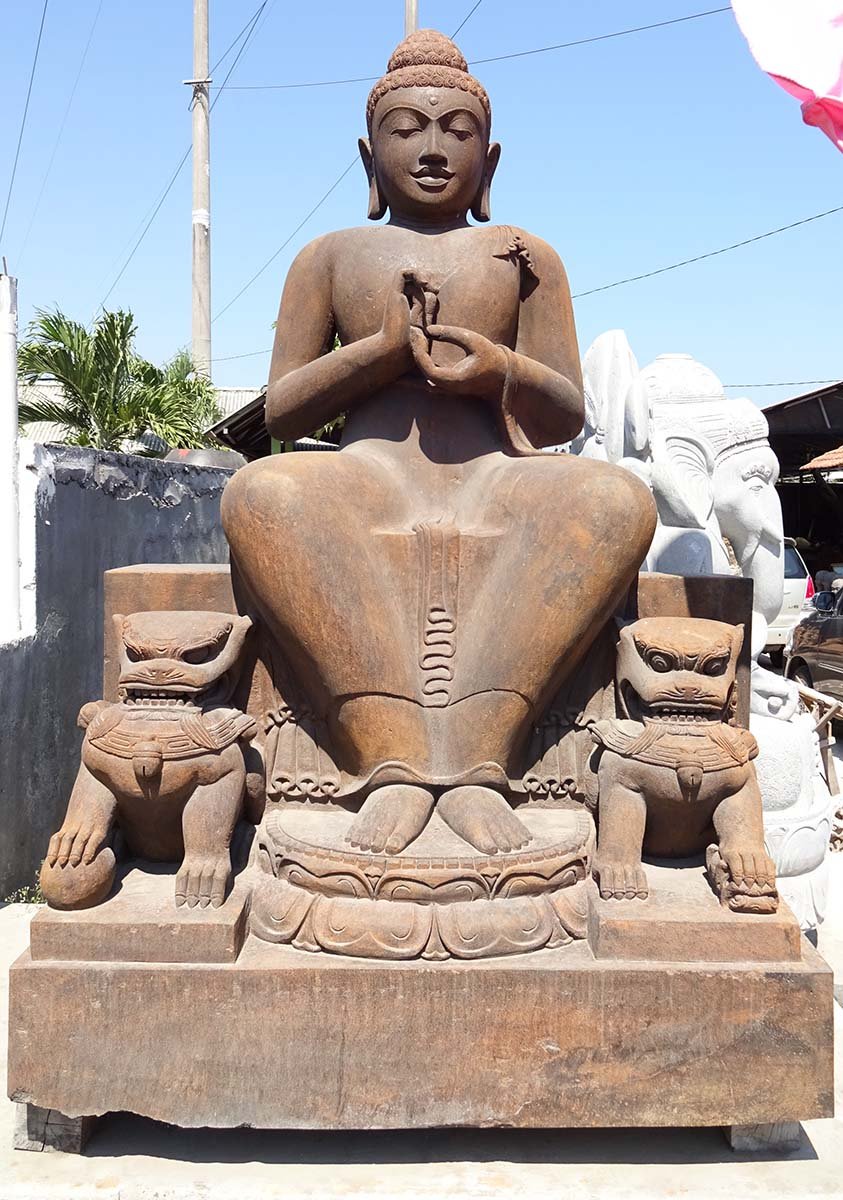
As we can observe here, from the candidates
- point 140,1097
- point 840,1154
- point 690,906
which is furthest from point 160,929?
point 840,1154

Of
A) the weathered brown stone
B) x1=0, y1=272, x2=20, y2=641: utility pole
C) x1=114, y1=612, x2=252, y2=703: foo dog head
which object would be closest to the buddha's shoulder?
the weathered brown stone

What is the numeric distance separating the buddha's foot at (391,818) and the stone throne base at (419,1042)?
0.27m

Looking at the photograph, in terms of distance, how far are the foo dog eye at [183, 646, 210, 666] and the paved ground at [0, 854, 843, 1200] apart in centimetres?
109

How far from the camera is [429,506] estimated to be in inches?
123

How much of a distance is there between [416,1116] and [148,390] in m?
10.5

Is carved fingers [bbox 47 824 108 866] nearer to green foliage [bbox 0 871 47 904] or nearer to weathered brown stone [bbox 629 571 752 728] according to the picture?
weathered brown stone [bbox 629 571 752 728]

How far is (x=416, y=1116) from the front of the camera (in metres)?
2.36

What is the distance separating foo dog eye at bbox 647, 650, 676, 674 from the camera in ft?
9.03

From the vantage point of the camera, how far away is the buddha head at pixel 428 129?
10.7 feet

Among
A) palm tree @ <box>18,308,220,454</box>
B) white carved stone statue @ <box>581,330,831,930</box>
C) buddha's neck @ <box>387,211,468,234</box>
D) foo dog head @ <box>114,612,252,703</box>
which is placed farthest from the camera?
palm tree @ <box>18,308,220,454</box>

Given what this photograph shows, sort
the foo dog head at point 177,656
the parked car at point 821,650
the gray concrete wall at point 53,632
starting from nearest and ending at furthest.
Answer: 1. the foo dog head at point 177,656
2. the gray concrete wall at point 53,632
3. the parked car at point 821,650

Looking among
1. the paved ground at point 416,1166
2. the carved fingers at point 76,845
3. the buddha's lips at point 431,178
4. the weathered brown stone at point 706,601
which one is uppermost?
the buddha's lips at point 431,178

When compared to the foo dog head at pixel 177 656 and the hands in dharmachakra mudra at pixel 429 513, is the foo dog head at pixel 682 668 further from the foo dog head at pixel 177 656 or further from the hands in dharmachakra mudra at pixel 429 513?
the foo dog head at pixel 177 656

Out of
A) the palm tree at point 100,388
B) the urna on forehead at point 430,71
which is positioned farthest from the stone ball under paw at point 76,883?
the palm tree at point 100,388
